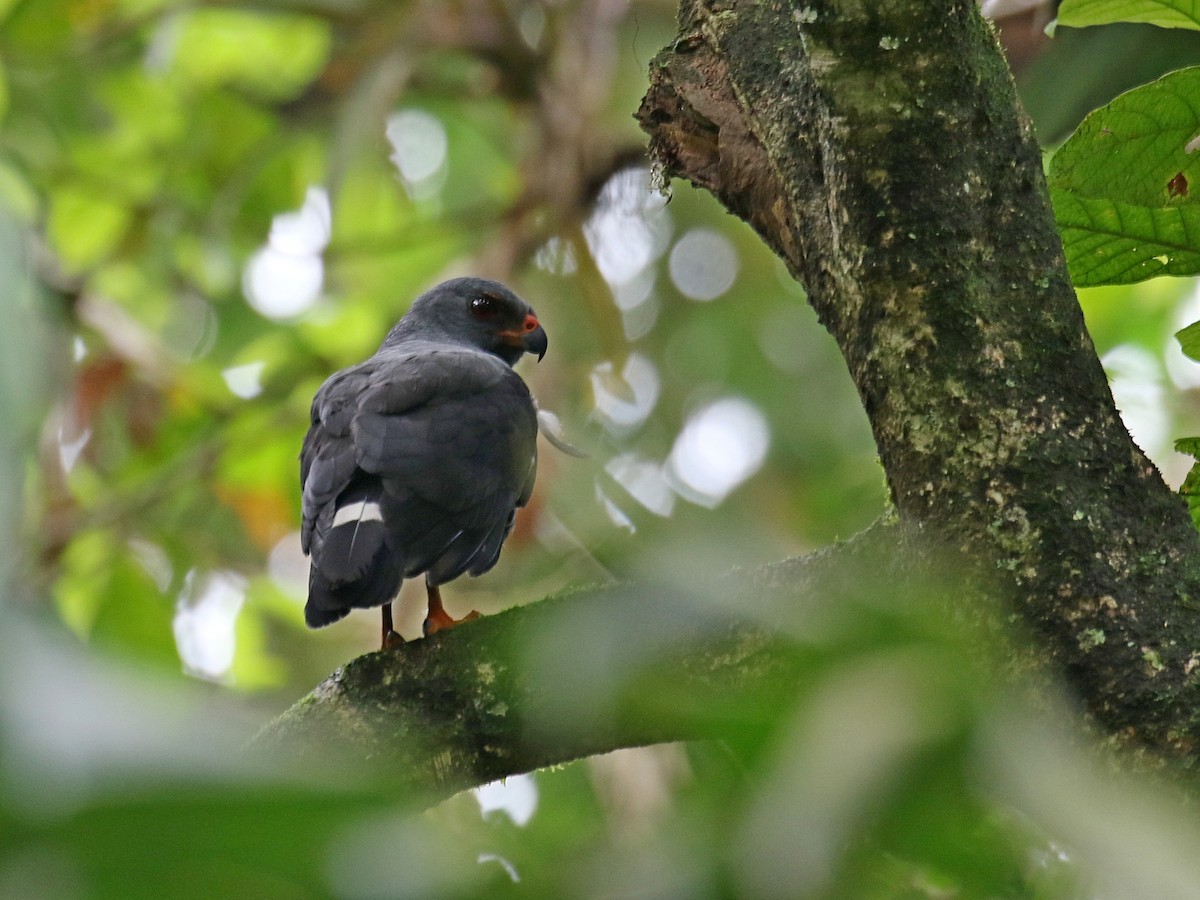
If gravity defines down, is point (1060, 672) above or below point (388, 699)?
below

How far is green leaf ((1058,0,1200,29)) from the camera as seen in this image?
2.51 meters

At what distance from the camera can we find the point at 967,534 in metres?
2.28

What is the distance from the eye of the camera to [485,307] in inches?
207

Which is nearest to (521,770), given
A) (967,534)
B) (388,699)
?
(388,699)

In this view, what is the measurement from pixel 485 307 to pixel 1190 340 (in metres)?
3.27

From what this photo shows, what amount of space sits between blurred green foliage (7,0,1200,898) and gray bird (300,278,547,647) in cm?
40

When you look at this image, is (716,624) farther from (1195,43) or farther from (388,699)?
(1195,43)

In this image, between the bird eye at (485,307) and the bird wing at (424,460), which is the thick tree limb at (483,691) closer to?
the bird wing at (424,460)

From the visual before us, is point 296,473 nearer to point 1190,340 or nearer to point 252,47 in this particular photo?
point 252,47

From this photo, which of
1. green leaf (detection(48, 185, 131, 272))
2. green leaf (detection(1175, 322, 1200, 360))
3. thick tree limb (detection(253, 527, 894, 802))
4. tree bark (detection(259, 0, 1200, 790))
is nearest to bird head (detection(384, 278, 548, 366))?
thick tree limb (detection(253, 527, 894, 802))

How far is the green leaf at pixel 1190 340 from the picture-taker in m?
2.43

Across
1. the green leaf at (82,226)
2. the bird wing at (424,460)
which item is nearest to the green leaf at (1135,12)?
the bird wing at (424,460)

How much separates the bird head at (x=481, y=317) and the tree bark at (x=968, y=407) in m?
2.84

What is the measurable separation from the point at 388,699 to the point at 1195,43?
10.2ft
